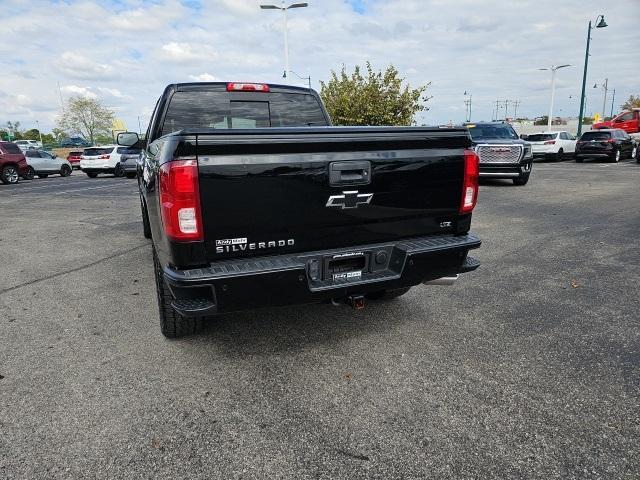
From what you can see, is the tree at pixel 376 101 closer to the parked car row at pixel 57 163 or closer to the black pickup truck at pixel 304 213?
the parked car row at pixel 57 163

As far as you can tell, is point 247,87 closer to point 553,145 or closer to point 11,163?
point 11,163

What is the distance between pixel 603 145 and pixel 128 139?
2370 cm

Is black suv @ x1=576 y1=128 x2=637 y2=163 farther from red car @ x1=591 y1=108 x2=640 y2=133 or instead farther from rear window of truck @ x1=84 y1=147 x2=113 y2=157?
rear window of truck @ x1=84 y1=147 x2=113 y2=157

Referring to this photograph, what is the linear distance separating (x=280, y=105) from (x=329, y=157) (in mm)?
2248

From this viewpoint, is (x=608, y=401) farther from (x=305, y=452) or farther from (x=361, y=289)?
(x=305, y=452)

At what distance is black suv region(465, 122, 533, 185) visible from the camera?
13.2 meters

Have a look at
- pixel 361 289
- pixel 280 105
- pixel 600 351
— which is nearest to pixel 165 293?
pixel 361 289

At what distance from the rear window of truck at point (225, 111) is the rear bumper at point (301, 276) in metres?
2.24

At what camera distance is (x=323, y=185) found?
279 centimetres

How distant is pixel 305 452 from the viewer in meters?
2.27

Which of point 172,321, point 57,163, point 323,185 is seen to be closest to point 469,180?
point 323,185

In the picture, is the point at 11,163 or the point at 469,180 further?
the point at 11,163

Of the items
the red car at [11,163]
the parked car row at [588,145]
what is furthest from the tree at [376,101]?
Answer: the red car at [11,163]

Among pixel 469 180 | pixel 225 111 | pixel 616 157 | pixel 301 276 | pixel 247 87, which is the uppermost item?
pixel 247 87
